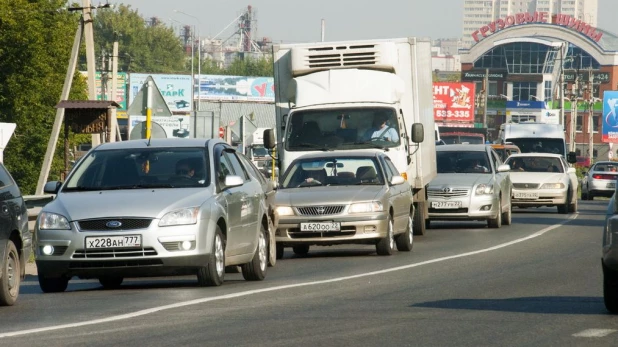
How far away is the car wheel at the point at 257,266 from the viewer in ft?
51.9

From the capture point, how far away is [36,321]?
11.5 m

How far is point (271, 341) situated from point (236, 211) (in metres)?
5.73

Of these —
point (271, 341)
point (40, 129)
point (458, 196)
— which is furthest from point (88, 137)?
point (271, 341)

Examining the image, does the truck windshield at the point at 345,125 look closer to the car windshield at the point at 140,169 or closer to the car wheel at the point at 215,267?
the car windshield at the point at 140,169

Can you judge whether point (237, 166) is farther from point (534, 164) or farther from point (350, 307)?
point (534, 164)

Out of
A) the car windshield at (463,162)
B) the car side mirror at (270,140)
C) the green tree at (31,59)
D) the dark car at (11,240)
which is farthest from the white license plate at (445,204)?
the green tree at (31,59)

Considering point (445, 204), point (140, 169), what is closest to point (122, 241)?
point (140, 169)

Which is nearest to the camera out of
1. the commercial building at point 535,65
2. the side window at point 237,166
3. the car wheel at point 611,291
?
the car wheel at point 611,291

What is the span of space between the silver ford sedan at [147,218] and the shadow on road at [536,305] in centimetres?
271

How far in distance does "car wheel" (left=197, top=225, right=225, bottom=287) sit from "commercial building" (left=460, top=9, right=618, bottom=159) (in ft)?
475

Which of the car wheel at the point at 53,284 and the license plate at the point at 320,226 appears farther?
the license plate at the point at 320,226

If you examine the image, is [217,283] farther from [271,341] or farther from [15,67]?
[15,67]

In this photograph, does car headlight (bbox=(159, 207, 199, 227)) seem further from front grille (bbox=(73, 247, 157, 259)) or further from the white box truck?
the white box truck

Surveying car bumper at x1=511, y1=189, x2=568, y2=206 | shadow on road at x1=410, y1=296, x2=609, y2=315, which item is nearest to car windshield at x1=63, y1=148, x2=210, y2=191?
shadow on road at x1=410, y1=296, x2=609, y2=315
